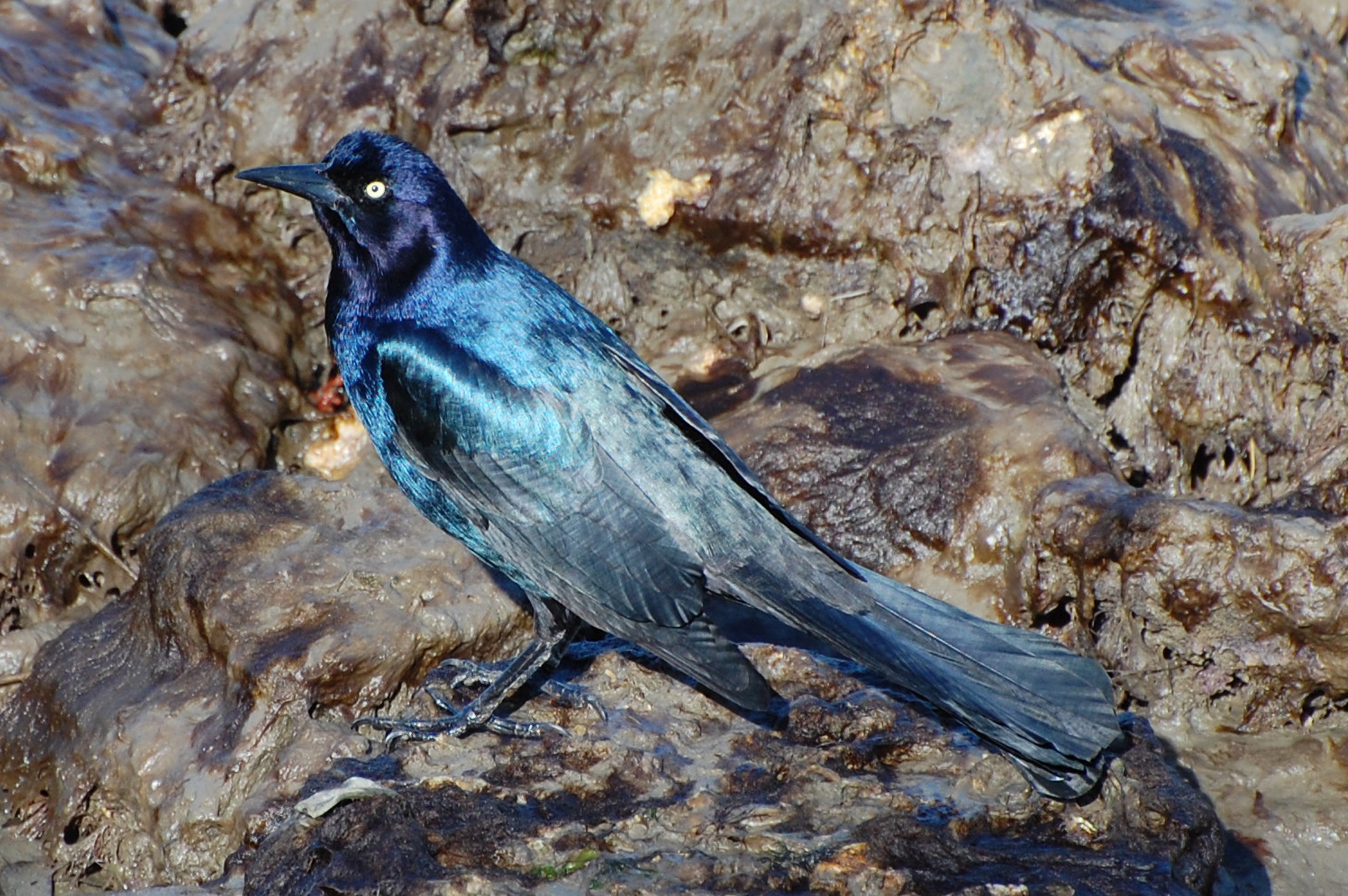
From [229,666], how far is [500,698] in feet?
3.31

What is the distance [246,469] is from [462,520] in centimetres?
259

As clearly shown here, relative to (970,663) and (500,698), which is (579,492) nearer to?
(500,698)

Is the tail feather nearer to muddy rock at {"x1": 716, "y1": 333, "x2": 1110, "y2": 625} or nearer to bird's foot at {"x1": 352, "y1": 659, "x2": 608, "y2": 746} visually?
bird's foot at {"x1": 352, "y1": 659, "x2": 608, "y2": 746}

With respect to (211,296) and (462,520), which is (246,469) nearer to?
(211,296)

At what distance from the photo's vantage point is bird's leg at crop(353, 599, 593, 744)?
4.01 metres

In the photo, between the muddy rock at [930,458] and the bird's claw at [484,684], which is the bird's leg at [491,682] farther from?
the muddy rock at [930,458]

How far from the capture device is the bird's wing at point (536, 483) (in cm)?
391

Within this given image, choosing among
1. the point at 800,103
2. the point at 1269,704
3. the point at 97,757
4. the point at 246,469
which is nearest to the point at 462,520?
the point at 97,757

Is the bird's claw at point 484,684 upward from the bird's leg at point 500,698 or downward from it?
downward

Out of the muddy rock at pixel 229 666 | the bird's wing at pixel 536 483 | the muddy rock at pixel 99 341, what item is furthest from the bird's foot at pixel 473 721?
the muddy rock at pixel 99 341

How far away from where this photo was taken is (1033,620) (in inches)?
209

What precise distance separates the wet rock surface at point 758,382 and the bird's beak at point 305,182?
1182 mm

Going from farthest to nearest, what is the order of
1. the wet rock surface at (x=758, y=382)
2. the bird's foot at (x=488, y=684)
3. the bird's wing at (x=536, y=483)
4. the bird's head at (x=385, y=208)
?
the bird's head at (x=385, y=208) < the bird's foot at (x=488, y=684) < the bird's wing at (x=536, y=483) < the wet rock surface at (x=758, y=382)

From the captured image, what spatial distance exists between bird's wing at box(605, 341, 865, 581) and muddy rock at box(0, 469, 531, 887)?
105 centimetres
